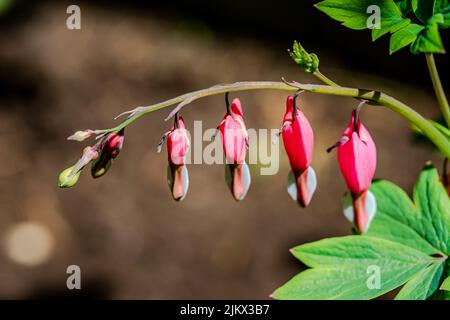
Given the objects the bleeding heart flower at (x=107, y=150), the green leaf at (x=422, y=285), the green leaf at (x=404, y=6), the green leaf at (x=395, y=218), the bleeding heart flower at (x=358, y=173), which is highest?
the green leaf at (x=404, y=6)

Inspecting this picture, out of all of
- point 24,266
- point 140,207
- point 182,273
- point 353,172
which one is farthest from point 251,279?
point 353,172

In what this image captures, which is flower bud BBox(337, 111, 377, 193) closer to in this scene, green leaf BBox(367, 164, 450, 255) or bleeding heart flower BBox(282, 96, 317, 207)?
bleeding heart flower BBox(282, 96, 317, 207)

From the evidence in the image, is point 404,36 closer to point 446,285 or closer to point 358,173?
point 358,173

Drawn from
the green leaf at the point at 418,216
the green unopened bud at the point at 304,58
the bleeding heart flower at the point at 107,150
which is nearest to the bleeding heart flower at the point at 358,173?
the green unopened bud at the point at 304,58

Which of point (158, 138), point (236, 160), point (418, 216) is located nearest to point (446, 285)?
point (418, 216)

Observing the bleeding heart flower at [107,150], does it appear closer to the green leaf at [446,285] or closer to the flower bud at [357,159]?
the flower bud at [357,159]

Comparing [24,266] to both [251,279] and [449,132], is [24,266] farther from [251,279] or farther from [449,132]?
[449,132]
